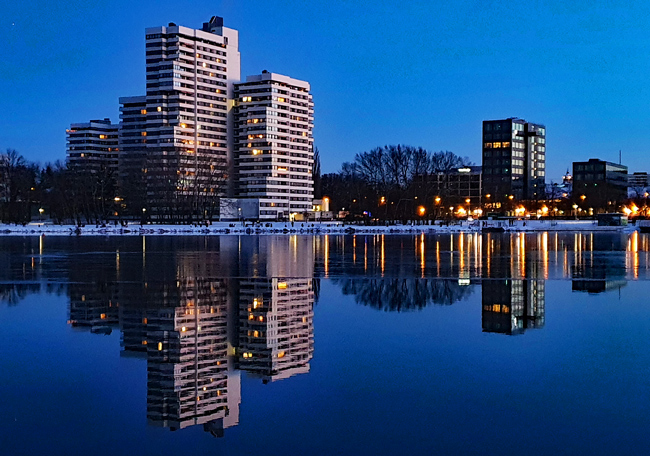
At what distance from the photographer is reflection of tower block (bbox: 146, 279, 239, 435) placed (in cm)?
813

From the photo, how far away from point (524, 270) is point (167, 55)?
159 metres

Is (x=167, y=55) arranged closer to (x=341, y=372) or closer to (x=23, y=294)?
(x=23, y=294)

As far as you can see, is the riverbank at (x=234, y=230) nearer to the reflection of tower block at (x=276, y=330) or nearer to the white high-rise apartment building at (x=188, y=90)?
the reflection of tower block at (x=276, y=330)

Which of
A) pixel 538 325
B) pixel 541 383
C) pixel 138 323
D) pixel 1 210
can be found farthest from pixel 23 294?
pixel 1 210

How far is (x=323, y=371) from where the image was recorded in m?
10.1

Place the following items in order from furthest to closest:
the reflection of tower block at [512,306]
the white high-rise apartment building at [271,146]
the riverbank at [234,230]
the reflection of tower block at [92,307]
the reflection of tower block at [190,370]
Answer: the white high-rise apartment building at [271,146] → the riverbank at [234,230] → the reflection of tower block at [92,307] → the reflection of tower block at [512,306] → the reflection of tower block at [190,370]

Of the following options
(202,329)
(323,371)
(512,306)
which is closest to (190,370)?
(323,371)

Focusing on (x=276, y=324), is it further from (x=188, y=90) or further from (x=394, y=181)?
(x=188, y=90)

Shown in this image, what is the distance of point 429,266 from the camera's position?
2977 centimetres

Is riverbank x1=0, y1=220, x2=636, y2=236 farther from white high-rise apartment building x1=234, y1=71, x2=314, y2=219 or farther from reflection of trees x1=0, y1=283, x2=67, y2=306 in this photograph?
white high-rise apartment building x1=234, y1=71, x2=314, y2=219

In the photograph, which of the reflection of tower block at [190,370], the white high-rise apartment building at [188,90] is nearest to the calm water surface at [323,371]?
the reflection of tower block at [190,370]

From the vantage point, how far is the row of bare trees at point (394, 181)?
4958 inches

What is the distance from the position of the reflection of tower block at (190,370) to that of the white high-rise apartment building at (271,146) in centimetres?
15669

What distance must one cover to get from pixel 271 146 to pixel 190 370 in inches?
6691
